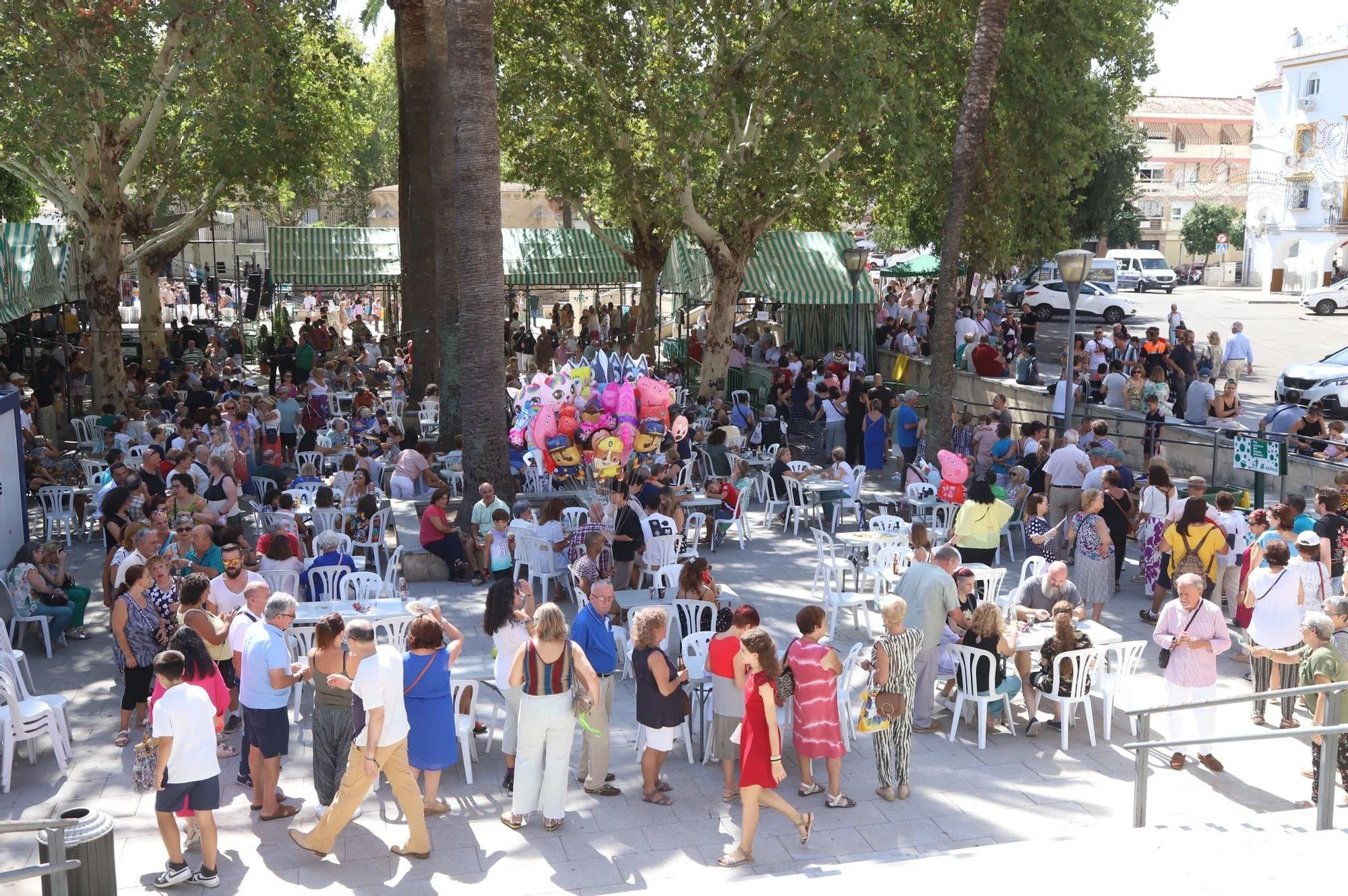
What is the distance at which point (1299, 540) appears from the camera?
348 inches

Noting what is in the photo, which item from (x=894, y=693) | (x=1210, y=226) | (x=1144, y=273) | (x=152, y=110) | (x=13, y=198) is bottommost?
(x=894, y=693)

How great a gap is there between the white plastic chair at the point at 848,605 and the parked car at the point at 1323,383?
12.8 meters

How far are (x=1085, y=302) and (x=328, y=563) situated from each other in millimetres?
30876

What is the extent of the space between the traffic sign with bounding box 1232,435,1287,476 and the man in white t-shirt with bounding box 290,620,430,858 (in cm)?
927

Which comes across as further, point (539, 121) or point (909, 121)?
point (539, 121)

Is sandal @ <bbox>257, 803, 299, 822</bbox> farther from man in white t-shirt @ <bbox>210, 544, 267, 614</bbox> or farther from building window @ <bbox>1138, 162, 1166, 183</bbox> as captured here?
building window @ <bbox>1138, 162, 1166, 183</bbox>

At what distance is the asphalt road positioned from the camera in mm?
26842

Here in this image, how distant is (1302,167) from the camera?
51219 millimetres

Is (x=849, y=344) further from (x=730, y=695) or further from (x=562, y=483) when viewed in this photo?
(x=730, y=695)

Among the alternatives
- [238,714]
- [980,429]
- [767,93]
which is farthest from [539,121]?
[238,714]

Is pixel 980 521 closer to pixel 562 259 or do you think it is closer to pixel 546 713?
pixel 546 713

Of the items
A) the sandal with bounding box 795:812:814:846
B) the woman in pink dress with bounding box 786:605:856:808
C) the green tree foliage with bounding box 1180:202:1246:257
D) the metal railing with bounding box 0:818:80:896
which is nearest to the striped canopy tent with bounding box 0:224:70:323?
the metal railing with bounding box 0:818:80:896

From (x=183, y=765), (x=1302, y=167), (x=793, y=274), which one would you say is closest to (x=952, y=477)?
(x=183, y=765)

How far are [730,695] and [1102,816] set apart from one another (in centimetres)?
230
